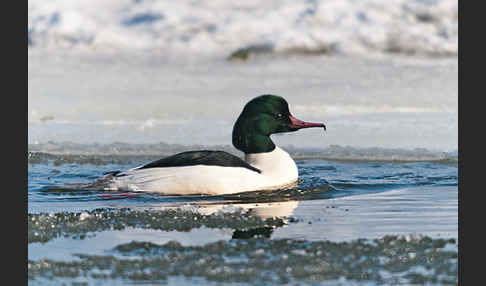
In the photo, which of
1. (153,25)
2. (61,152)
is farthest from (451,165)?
(153,25)

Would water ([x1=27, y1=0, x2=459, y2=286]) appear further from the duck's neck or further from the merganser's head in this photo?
the merganser's head

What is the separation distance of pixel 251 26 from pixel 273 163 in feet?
24.5

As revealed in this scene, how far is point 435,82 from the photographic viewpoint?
41.2 feet

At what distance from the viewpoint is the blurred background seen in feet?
34.2

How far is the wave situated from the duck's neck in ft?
21.9

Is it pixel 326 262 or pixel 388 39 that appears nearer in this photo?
pixel 326 262

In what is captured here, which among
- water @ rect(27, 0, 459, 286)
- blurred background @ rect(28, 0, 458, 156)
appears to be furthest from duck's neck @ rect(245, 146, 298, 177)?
blurred background @ rect(28, 0, 458, 156)

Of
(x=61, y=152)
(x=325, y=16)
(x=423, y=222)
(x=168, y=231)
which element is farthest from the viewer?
(x=325, y=16)

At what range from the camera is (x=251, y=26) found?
14.6m

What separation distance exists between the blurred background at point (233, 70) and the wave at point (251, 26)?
2cm

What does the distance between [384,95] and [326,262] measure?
820 centimetres

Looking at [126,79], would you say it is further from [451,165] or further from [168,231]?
[168,231]

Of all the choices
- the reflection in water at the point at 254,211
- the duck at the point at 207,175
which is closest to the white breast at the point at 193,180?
the duck at the point at 207,175

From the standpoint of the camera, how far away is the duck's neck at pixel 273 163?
7.36 metres
